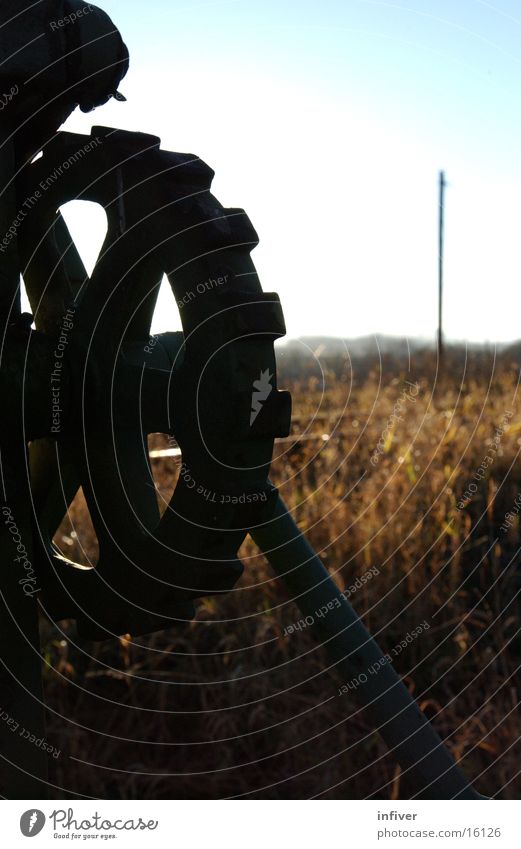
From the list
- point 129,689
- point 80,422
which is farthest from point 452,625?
point 80,422

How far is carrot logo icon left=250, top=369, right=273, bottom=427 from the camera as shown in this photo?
52.1 inches

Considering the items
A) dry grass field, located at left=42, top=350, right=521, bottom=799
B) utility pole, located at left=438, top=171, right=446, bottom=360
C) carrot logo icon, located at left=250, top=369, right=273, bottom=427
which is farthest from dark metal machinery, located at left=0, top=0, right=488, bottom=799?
utility pole, located at left=438, top=171, right=446, bottom=360

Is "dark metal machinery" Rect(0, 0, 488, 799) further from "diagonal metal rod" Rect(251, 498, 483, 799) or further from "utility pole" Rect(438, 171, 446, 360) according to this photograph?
"utility pole" Rect(438, 171, 446, 360)

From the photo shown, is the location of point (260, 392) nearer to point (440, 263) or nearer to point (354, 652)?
point (354, 652)

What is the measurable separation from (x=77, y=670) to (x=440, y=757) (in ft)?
5.80

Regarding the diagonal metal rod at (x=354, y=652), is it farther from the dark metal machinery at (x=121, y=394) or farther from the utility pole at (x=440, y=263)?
the utility pole at (x=440, y=263)

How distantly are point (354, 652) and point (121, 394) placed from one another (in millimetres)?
611

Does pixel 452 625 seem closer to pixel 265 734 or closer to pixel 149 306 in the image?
pixel 265 734

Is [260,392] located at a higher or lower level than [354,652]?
higher

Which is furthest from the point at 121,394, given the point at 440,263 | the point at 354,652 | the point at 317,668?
the point at 440,263

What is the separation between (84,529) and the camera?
3740 millimetres

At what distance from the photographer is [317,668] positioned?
10.2ft
